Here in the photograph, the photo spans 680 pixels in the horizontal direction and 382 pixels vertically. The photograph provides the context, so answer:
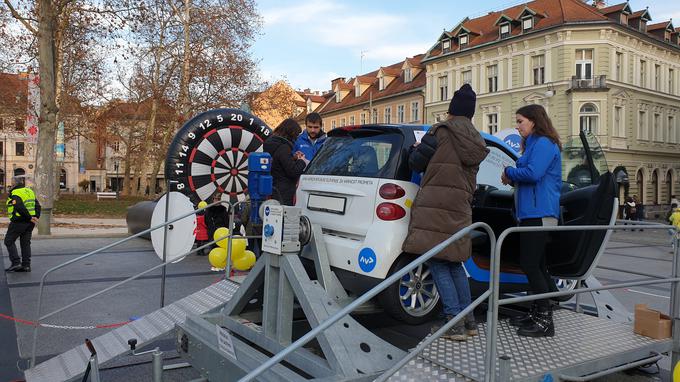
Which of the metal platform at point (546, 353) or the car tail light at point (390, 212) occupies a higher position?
the car tail light at point (390, 212)

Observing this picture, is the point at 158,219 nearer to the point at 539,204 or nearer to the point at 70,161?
the point at 539,204

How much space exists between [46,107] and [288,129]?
15195 mm

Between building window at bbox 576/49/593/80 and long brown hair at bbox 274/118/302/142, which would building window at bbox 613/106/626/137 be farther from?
long brown hair at bbox 274/118/302/142

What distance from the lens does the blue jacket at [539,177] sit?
169 inches

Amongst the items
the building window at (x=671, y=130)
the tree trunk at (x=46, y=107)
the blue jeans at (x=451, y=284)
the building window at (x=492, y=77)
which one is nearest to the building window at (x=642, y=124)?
the building window at (x=671, y=130)

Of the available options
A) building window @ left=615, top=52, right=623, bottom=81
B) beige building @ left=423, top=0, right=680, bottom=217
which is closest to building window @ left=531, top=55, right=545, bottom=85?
beige building @ left=423, top=0, right=680, bottom=217

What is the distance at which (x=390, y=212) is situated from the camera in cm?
427

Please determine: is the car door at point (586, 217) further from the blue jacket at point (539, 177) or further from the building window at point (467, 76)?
the building window at point (467, 76)

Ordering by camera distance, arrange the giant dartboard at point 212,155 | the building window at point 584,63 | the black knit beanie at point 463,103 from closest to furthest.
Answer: the black knit beanie at point 463,103 < the giant dartboard at point 212,155 < the building window at point 584,63

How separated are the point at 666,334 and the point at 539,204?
1459mm

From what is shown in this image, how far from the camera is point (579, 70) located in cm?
4094

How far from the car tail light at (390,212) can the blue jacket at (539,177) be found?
0.91 meters

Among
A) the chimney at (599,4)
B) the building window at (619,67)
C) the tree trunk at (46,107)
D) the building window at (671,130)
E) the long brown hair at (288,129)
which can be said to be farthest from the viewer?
the building window at (671,130)

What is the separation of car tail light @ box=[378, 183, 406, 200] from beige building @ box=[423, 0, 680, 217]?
36.7 metres
